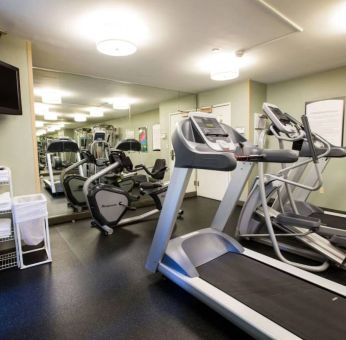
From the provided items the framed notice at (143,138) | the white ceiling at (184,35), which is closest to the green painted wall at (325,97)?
the white ceiling at (184,35)

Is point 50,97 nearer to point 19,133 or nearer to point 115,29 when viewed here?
point 19,133

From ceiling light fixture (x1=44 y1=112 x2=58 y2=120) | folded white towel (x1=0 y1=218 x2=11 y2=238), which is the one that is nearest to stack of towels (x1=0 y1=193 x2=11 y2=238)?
folded white towel (x1=0 y1=218 x2=11 y2=238)

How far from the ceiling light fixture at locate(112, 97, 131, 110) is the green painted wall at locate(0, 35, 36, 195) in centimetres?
204

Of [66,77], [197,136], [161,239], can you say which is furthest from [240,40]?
[66,77]

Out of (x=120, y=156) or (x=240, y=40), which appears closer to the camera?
(x=240, y=40)

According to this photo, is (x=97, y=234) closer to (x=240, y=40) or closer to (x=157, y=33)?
(x=157, y=33)

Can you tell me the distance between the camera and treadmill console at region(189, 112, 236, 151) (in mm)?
1928

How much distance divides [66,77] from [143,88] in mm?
1418

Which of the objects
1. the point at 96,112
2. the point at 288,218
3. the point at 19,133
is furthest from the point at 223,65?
the point at 96,112

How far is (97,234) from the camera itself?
3.31 meters

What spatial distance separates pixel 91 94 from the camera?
173 inches

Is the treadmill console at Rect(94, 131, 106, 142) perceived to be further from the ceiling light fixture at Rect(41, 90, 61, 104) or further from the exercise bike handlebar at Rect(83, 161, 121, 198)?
the exercise bike handlebar at Rect(83, 161, 121, 198)

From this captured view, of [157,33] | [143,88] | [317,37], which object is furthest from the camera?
[143,88]

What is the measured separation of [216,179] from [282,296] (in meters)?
3.60
